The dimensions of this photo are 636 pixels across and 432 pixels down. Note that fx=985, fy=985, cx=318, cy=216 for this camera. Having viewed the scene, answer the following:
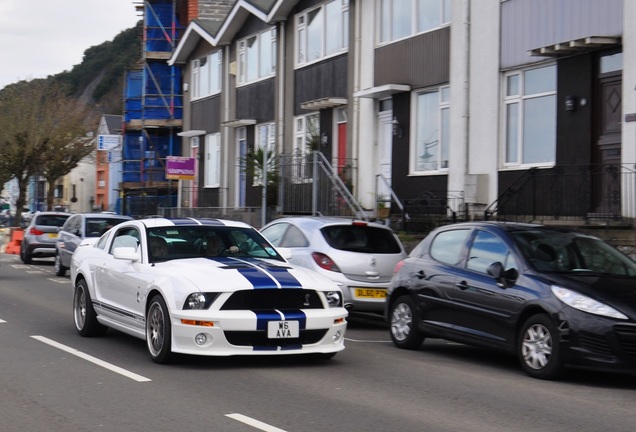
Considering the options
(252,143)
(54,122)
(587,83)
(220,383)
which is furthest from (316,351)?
(54,122)

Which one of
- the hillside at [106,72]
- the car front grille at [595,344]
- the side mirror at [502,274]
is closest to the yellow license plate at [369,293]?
the side mirror at [502,274]

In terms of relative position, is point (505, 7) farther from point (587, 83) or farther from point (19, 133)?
point (19, 133)

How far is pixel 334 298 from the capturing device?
10.3 m

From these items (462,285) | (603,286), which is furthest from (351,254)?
(603,286)

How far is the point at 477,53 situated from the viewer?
2044 cm

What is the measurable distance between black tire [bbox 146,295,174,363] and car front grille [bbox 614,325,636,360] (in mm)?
4296

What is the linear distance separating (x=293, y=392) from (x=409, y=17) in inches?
632

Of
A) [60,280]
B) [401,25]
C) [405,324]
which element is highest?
[401,25]

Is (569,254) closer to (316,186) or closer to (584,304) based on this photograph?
(584,304)

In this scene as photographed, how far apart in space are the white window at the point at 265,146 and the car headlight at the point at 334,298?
620 inches

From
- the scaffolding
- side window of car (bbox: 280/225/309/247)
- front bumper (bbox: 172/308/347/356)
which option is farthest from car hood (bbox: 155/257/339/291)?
the scaffolding

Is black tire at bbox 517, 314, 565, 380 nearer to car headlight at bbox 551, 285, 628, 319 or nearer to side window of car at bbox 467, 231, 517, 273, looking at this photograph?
car headlight at bbox 551, 285, 628, 319

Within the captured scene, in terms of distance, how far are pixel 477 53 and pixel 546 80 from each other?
2205 mm

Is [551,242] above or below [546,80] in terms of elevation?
below
